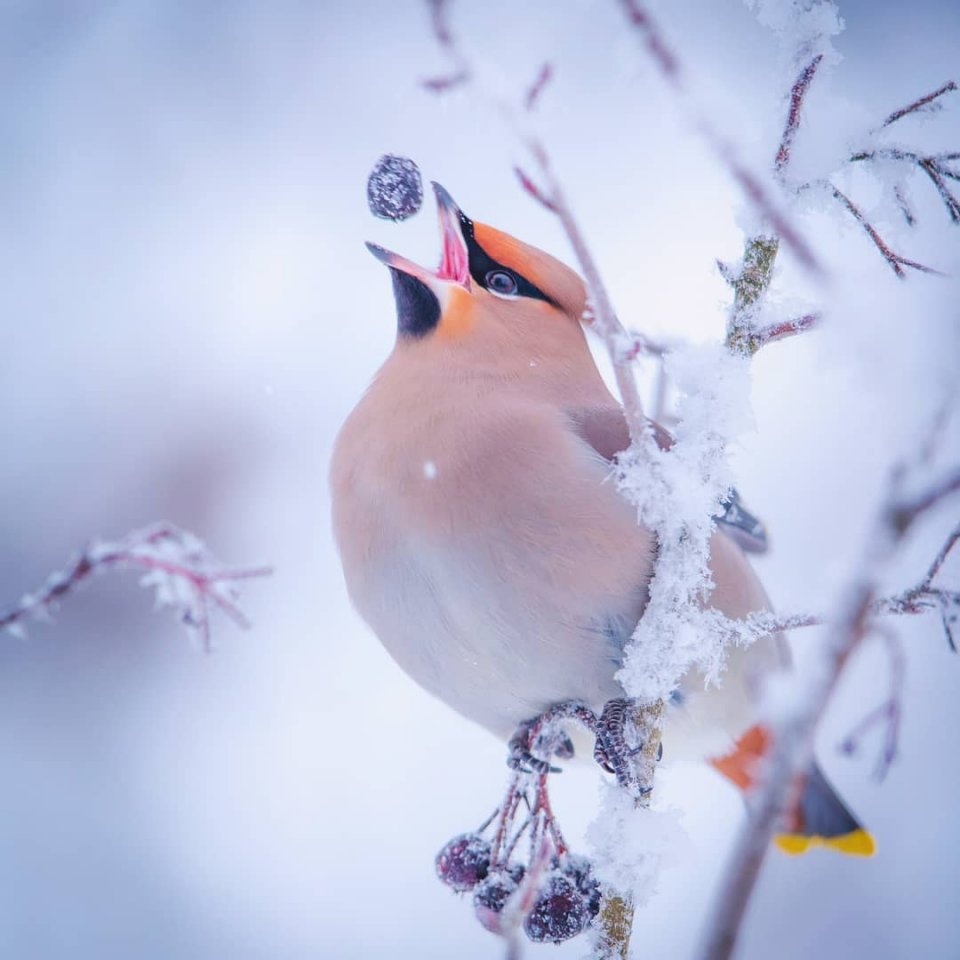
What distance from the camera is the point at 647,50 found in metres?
0.80

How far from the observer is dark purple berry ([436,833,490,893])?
5.99 ft

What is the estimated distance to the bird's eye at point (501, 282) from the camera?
230 cm

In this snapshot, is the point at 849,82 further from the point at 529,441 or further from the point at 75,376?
the point at 75,376

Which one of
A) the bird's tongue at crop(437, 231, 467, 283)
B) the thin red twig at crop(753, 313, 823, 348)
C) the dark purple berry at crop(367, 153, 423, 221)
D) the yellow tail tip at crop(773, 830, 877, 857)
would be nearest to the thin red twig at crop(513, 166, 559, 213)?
the thin red twig at crop(753, 313, 823, 348)

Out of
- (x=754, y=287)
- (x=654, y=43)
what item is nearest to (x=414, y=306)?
(x=754, y=287)

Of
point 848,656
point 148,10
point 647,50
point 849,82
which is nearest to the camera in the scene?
point 848,656

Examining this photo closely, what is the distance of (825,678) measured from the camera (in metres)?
0.67

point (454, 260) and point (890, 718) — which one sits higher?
point (454, 260)

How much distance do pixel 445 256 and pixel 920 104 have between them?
3.46 ft

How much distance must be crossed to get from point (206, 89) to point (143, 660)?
3.18 meters

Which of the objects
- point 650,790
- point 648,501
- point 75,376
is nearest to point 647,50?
point 648,501

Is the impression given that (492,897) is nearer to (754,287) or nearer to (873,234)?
(754,287)

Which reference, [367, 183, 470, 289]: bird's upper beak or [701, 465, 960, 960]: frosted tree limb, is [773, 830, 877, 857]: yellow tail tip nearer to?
[367, 183, 470, 289]: bird's upper beak

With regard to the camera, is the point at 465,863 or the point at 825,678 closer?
the point at 825,678
